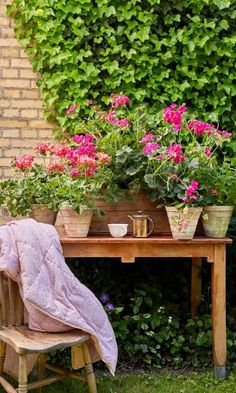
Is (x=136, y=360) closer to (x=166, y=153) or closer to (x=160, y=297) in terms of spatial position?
(x=160, y=297)

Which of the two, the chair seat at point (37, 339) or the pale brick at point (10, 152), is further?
the pale brick at point (10, 152)

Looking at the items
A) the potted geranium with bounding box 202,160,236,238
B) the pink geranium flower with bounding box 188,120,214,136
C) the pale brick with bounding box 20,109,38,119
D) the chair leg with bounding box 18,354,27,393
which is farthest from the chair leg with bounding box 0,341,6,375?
the pale brick with bounding box 20,109,38,119

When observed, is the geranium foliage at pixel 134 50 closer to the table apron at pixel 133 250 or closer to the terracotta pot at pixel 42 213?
the terracotta pot at pixel 42 213

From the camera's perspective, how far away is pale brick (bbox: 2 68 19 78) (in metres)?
4.30

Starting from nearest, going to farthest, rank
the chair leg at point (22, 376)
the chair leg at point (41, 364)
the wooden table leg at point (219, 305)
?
the chair leg at point (22, 376) < the chair leg at point (41, 364) < the wooden table leg at point (219, 305)

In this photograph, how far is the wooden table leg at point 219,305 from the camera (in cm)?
343

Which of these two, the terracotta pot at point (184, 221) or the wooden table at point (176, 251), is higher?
the terracotta pot at point (184, 221)

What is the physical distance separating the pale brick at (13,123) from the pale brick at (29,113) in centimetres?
4

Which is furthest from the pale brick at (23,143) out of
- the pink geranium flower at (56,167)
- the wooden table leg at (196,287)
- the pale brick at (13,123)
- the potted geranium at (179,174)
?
the wooden table leg at (196,287)

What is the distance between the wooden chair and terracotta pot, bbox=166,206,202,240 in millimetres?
797

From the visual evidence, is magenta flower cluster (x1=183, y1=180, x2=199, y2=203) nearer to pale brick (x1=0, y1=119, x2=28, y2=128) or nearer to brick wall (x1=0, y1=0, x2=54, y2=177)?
brick wall (x1=0, y1=0, x2=54, y2=177)

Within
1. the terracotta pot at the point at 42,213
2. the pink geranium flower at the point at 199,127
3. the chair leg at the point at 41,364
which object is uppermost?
the pink geranium flower at the point at 199,127

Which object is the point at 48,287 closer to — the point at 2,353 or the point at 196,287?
the point at 2,353

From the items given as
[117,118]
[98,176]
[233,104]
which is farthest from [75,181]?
[233,104]
